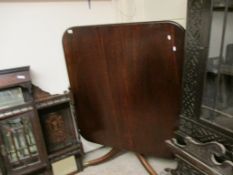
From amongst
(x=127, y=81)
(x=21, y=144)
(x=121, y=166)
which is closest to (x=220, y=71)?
(x=127, y=81)

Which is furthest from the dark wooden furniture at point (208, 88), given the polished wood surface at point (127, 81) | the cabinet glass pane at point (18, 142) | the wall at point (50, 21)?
the cabinet glass pane at point (18, 142)

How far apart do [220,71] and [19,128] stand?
1.28 meters

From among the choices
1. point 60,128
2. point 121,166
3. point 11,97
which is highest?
point 11,97

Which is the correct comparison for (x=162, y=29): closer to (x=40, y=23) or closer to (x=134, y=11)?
(x=134, y=11)

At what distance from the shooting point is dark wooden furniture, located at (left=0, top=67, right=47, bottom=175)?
1502 mm

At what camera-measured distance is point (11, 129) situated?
1.55 meters

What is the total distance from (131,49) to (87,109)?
0.63 m

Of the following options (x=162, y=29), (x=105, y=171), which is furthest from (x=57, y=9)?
(x=105, y=171)

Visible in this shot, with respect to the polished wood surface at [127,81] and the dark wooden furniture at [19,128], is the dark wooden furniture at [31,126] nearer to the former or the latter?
the dark wooden furniture at [19,128]

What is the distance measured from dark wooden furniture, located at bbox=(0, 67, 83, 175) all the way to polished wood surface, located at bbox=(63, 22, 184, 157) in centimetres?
14

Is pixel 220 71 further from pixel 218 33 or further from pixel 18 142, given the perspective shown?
pixel 18 142

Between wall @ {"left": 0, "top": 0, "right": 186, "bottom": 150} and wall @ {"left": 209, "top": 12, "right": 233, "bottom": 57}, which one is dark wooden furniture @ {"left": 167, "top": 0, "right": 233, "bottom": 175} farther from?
wall @ {"left": 0, "top": 0, "right": 186, "bottom": 150}

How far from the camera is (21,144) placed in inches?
63.4

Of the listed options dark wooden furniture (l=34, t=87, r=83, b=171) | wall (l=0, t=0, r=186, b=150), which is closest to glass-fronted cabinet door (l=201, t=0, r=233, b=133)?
wall (l=0, t=0, r=186, b=150)
